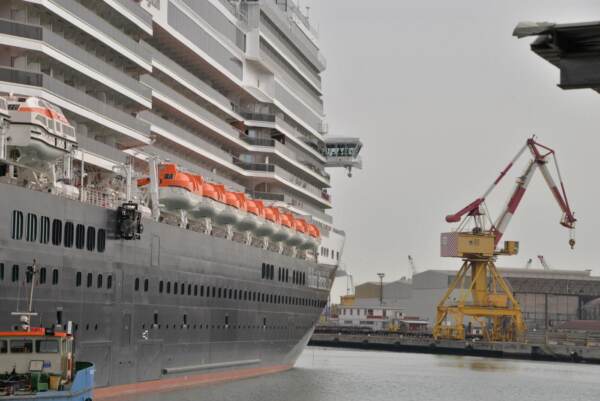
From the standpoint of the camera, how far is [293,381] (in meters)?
57.4

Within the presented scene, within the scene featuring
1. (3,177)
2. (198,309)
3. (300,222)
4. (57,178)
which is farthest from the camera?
(300,222)

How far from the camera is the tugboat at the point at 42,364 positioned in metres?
29.3

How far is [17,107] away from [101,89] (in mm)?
8536

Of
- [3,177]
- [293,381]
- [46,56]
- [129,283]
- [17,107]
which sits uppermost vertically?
[46,56]

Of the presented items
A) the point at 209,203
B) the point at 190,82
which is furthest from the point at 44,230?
the point at 190,82

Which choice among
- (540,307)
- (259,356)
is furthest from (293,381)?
(540,307)

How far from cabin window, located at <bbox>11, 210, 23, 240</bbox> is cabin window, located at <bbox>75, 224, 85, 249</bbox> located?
11.5 ft

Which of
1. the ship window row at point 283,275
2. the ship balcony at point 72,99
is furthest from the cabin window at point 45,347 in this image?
the ship window row at point 283,275

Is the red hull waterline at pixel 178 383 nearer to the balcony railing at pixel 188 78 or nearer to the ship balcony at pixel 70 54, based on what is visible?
the ship balcony at pixel 70 54

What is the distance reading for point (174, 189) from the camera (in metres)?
48.7

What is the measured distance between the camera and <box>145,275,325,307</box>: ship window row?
44.4 meters

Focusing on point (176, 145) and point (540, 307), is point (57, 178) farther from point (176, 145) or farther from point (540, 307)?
point (540, 307)

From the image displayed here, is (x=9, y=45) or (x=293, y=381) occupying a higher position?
(x=9, y=45)

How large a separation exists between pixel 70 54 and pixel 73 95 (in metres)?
1.44
